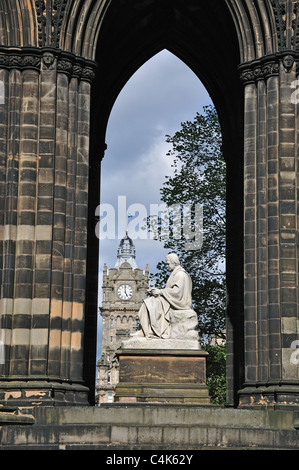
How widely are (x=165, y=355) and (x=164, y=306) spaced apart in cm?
129

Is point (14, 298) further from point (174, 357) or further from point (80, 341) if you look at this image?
point (174, 357)

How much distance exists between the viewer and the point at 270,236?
23172 millimetres

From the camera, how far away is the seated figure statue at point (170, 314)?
24641 millimetres

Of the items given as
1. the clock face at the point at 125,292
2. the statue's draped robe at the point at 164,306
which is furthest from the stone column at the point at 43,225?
the clock face at the point at 125,292

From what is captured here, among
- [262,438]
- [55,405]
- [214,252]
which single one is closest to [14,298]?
[55,405]

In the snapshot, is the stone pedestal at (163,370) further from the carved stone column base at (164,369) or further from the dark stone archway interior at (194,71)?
the dark stone archway interior at (194,71)

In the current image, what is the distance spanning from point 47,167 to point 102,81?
820 cm

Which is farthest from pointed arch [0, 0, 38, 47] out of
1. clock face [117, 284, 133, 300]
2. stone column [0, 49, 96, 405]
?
clock face [117, 284, 133, 300]

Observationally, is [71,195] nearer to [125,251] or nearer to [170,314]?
[170,314]

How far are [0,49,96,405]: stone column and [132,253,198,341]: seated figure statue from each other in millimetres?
2375

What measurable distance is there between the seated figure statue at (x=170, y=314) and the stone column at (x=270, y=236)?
1928 mm
